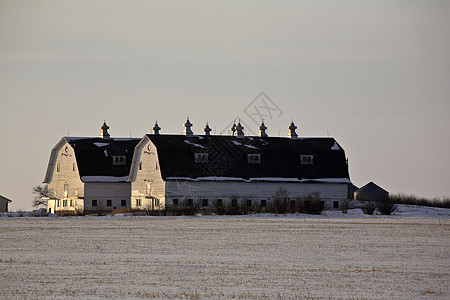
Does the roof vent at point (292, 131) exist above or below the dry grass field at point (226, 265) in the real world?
above

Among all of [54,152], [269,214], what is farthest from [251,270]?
[54,152]

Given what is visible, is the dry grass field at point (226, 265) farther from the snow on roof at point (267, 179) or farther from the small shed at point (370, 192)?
the small shed at point (370, 192)

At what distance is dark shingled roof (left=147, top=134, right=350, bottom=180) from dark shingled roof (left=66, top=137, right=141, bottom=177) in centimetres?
558

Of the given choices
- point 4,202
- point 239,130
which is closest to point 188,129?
point 239,130

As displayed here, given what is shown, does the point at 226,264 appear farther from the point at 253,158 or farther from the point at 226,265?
the point at 253,158

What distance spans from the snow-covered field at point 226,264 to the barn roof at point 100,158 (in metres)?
36.8

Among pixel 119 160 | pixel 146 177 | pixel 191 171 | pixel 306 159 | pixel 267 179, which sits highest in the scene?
pixel 119 160

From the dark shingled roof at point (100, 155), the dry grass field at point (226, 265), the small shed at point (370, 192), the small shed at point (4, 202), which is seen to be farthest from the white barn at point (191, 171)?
the dry grass field at point (226, 265)

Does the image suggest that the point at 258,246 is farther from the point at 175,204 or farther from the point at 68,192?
the point at 68,192

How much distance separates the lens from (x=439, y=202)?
8381 cm

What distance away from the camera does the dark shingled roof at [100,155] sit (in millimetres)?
77938

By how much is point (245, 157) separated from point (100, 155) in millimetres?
12750

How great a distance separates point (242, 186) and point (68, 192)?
52.1 feet

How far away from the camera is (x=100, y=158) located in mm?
78625
